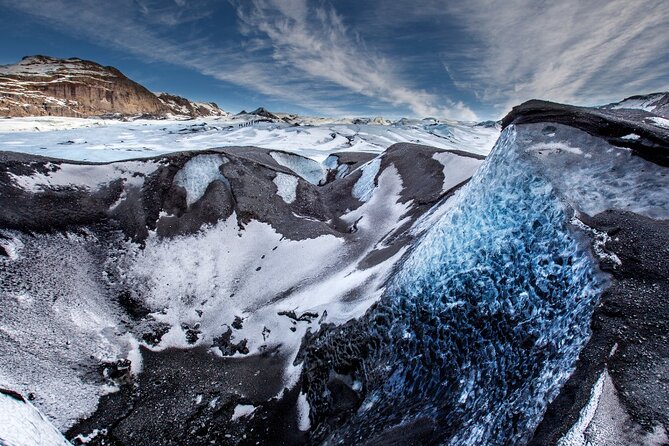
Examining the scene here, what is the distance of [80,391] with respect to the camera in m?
11.2

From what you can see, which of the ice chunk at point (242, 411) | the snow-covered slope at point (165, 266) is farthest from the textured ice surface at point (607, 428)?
the ice chunk at point (242, 411)

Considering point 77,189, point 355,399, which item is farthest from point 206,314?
point 77,189

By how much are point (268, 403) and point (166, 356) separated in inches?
205

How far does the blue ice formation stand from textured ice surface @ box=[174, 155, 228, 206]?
14.8 m

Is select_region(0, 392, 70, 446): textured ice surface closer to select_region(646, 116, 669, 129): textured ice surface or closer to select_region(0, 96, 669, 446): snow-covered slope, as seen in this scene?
select_region(0, 96, 669, 446): snow-covered slope

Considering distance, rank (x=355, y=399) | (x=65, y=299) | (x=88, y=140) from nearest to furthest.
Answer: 1. (x=355, y=399)
2. (x=65, y=299)
3. (x=88, y=140)

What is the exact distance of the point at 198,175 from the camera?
21109 millimetres

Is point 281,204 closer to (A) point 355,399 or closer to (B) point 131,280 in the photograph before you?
(B) point 131,280

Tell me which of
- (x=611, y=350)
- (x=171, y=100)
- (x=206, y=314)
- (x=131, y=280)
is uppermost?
(x=171, y=100)

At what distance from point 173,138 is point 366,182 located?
43542 millimetres

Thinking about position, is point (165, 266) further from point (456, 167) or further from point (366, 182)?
point (456, 167)

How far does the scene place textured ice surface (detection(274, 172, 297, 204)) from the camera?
76.4ft

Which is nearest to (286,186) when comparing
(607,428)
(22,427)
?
(22,427)

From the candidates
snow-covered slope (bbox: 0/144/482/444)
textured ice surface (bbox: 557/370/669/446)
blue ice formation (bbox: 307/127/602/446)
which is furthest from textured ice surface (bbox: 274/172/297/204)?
textured ice surface (bbox: 557/370/669/446)
